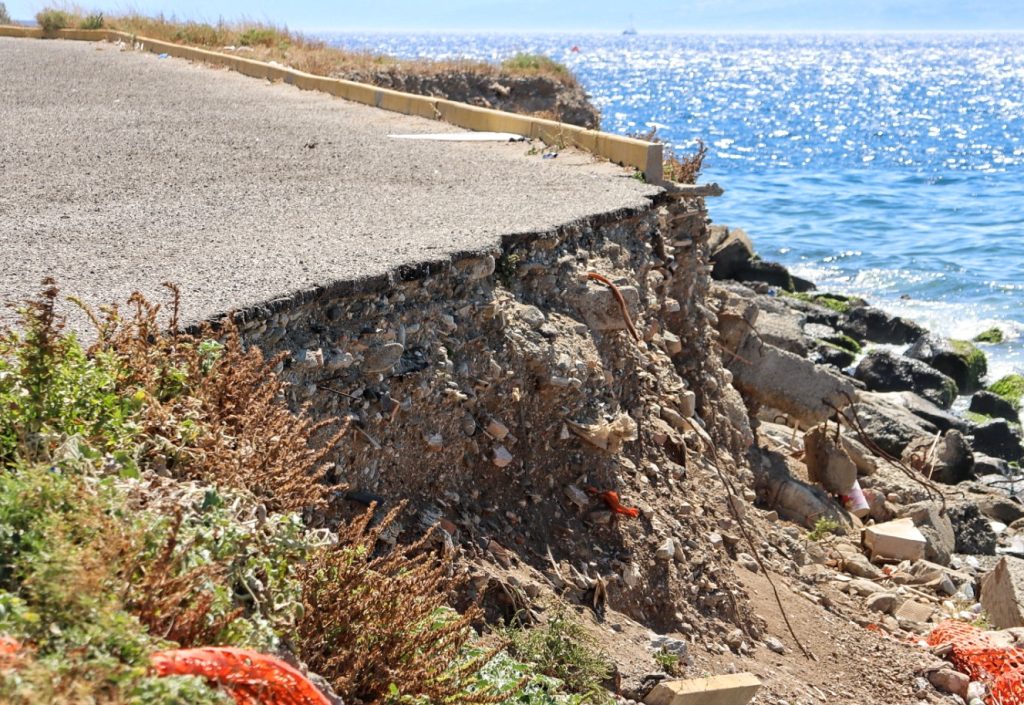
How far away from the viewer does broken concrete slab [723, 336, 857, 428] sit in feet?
31.3

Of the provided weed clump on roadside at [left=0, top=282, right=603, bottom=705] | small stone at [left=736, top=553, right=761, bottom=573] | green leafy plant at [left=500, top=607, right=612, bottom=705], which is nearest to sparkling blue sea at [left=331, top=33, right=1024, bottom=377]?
small stone at [left=736, top=553, right=761, bottom=573]

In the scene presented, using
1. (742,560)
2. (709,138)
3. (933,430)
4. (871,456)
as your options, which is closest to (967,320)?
(933,430)

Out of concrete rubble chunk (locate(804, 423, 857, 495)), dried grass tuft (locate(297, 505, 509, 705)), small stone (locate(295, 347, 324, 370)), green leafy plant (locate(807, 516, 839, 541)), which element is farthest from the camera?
concrete rubble chunk (locate(804, 423, 857, 495))

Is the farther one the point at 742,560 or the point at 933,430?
the point at 933,430

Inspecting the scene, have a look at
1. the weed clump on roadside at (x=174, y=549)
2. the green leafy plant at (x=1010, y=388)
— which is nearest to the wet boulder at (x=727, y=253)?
the green leafy plant at (x=1010, y=388)

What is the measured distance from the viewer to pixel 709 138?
1962 inches

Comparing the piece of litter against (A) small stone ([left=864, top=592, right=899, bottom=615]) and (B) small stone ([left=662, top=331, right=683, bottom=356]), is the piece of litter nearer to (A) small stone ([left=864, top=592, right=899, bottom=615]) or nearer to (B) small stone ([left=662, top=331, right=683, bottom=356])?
(B) small stone ([left=662, top=331, right=683, bottom=356])

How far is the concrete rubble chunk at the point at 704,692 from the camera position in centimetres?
466

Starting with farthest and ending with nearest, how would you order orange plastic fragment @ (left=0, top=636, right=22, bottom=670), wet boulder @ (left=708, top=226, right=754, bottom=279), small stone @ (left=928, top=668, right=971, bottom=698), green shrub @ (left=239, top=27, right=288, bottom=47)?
green shrub @ (left=239, top=27, right=288, bottom=47) → wet boulder @ (left=708, top=226, right=754, bottom=279) → small stone @ (left=928, top=668, right=971, bottom=698) → orange plastic fragment @ (left=0, top=636, right=22, bottom=670)

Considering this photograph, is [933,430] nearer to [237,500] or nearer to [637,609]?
[637,609]

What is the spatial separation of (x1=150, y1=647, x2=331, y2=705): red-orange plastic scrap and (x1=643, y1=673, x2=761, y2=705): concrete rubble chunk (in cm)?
216

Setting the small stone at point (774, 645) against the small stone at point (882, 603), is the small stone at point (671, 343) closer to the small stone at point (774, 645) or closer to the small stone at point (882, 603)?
the small stone at point (882, 603)

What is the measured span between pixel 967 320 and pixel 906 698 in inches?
628

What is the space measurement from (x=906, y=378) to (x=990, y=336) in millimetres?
4726
